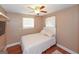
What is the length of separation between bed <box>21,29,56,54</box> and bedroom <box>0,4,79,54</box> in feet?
0.21

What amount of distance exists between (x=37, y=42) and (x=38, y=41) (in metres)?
0.02

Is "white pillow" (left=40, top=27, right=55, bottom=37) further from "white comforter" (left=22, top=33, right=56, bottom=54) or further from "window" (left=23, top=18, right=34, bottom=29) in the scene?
"window" (left=23, top=18, right=34, bottom=29)

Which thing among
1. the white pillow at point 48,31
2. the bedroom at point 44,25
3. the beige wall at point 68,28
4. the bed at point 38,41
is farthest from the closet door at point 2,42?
the beige wall at point 68,28

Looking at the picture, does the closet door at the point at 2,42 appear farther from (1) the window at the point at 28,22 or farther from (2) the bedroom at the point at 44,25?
(1) the window at the point at 28,22

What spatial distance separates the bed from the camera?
3.34 ft

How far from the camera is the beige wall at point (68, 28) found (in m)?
0.96

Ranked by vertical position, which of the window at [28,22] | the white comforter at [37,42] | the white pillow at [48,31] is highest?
the window at [28,22]

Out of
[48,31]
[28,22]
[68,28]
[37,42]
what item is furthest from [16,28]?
[68,28]

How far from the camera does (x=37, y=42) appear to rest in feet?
3.54

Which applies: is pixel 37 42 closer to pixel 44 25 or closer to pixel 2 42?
pixel 44 25

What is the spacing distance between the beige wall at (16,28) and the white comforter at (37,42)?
0.09 meters

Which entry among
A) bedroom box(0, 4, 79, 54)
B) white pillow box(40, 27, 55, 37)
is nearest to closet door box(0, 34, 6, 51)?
bedroom box(0, 4, 79, 54)
